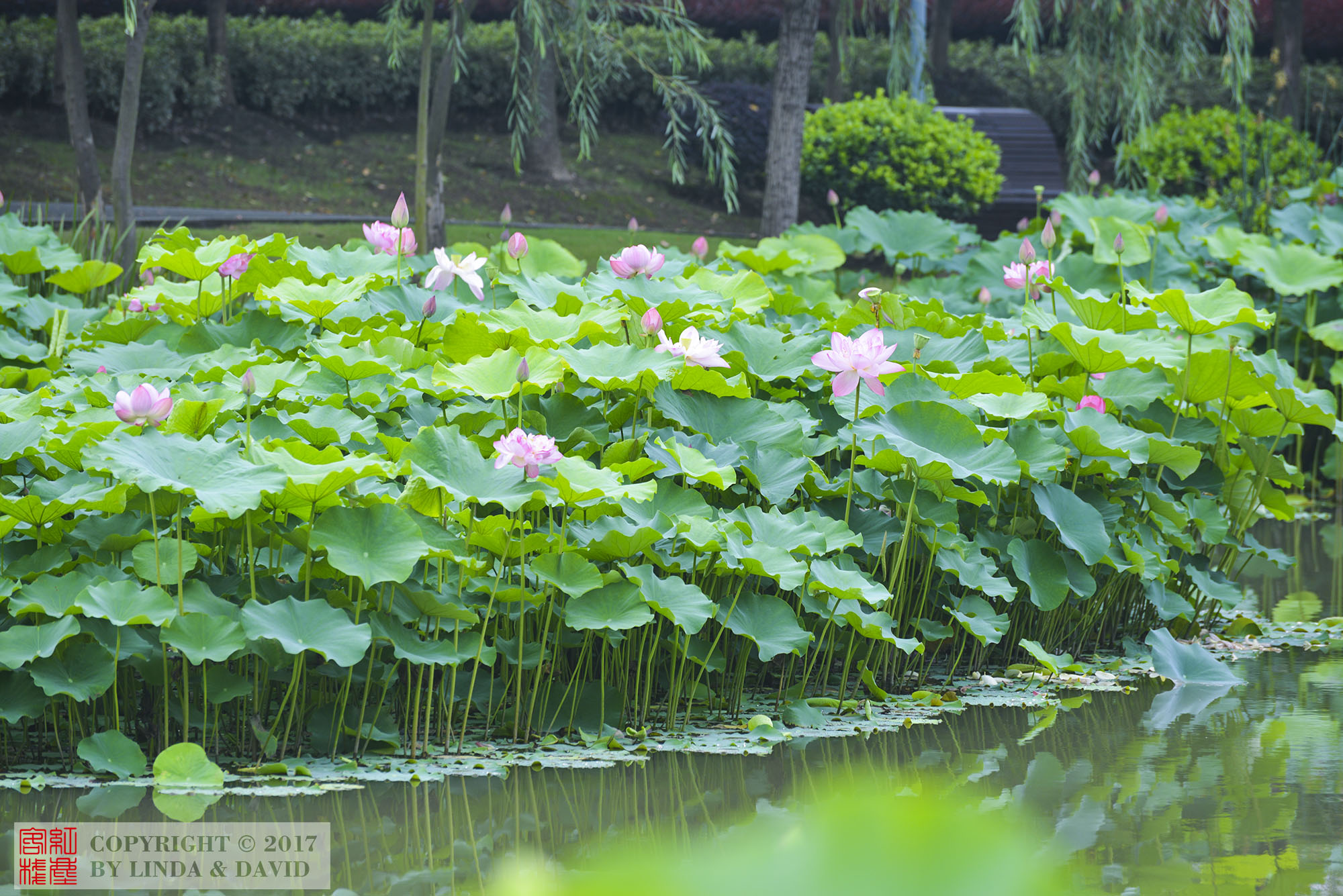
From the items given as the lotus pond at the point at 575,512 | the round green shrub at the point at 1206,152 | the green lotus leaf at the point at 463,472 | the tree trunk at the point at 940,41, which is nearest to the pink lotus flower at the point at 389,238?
the lotus pond at the point at 575,512

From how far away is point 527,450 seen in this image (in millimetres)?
1938

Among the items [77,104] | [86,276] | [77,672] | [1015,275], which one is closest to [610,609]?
[77,672]

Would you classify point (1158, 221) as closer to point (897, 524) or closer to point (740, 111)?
point (897, 524)

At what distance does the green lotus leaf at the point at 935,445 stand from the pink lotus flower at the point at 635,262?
2.50 feet

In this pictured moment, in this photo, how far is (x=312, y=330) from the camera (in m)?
3.01

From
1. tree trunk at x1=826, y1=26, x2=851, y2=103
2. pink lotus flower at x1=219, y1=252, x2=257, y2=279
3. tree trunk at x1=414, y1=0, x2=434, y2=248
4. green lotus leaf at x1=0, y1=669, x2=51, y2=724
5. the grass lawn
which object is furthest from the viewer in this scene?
tree trunk at x1=826, y1=26, x2=851, y2=103

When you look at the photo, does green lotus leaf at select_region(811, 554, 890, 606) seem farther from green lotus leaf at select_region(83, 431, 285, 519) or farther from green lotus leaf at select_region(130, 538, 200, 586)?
green lotus leaf at select_region(130, 538, 200, 586)

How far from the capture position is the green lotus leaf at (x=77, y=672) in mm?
1881

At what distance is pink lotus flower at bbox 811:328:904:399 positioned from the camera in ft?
7.41

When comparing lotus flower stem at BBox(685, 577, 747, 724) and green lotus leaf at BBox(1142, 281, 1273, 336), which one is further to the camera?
green lotus leaf at BBox(1142, 281, 1273, 336)

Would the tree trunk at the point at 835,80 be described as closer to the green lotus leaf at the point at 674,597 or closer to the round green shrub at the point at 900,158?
the round green shrub at the point at 900,158

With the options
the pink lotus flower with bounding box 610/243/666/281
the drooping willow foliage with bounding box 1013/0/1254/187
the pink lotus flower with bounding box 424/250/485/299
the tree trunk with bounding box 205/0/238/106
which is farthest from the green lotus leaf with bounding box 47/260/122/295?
the tree trunk with bounding box 205/0/238/106

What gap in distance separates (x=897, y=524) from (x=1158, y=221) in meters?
2.80

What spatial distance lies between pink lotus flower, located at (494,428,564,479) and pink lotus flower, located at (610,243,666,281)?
1018 mm
